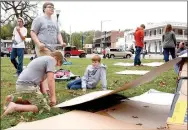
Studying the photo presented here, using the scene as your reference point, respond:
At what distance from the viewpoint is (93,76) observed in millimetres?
5688

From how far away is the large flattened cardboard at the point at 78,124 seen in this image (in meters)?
3.02

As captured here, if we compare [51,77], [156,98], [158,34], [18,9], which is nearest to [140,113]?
[156,98]

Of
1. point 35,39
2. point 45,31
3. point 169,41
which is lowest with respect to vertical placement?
point 169,41

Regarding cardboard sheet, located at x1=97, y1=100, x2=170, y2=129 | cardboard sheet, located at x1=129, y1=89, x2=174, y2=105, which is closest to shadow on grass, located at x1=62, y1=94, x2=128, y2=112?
cardboard sheet, located at x1=97, y1=100, x2=170, y2=129

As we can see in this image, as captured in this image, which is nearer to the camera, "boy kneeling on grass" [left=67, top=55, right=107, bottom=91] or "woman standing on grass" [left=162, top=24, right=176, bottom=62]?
"boy kneeling on grass" [left=67, top=55, right=107, bottom=91]

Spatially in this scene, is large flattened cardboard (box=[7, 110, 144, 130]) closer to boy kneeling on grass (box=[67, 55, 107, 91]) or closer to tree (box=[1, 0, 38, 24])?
boy kneeling on grass (box=[67, 55, 107, 91])

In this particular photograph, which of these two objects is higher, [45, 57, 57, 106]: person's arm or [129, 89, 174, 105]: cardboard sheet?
[45, 57, 57, 106]: person's arm

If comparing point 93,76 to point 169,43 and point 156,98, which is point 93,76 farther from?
point 169,43

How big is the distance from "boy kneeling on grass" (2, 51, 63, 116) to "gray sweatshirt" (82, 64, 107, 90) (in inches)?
54.1

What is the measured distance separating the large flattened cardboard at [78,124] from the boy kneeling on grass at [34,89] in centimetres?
56

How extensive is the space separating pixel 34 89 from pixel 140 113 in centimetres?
131

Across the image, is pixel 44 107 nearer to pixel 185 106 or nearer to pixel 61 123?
pixel 61 123

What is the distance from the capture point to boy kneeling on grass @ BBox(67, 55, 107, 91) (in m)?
5.54

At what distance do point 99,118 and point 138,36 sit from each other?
8284mm
